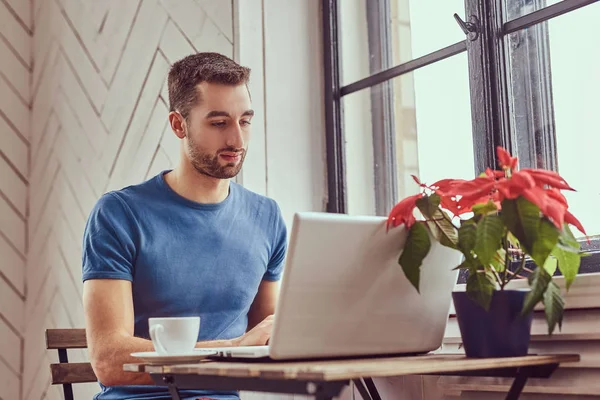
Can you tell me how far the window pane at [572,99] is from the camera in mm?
1657

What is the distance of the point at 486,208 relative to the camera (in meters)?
1.31

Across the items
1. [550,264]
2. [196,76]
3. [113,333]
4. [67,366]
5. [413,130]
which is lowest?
[67,366]

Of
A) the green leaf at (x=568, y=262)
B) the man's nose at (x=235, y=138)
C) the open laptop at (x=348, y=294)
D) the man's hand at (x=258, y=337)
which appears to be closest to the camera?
the open laptop at (x=348, y=294)

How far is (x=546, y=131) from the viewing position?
68.9 inches

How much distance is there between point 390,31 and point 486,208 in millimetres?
1067

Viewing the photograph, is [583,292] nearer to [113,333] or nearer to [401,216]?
[401,216]

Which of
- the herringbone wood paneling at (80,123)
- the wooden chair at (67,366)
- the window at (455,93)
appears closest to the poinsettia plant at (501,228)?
the window at (455,93)

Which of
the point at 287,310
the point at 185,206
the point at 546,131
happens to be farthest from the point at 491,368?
the point at 185,206

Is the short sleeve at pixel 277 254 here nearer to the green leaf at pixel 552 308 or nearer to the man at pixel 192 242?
the man at pixel 192 242

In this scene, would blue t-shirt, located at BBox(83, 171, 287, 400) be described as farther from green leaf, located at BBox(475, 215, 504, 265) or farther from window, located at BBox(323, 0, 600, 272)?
green leaf, located at BBox(475, 215, 504, 265)

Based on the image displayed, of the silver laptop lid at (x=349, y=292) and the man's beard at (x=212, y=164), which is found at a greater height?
the man's beard at (x=212, y=164)

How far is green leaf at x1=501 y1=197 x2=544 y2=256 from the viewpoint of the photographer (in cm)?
119

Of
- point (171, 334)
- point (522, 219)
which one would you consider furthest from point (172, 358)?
point (522, 219)

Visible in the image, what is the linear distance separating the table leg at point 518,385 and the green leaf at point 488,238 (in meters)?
0.21
